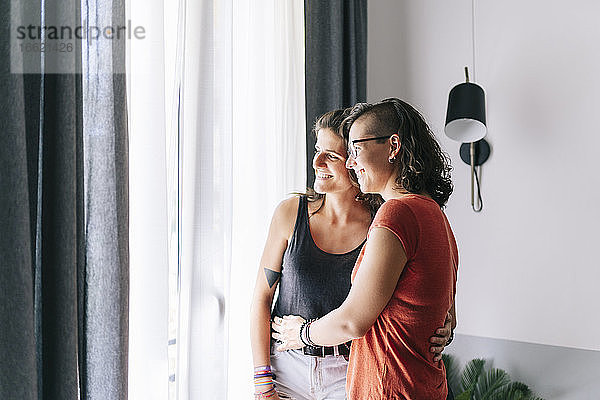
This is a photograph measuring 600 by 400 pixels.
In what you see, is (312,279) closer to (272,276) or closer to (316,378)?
(272,276)

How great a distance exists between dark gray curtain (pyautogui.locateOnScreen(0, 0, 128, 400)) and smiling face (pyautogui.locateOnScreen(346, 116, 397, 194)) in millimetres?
548

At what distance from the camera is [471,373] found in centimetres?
237

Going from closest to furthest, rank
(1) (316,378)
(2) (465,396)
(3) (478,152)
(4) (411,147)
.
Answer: (4) (411,147) → (1) (316,378) → (2) (465,396) → (3) (478,152)

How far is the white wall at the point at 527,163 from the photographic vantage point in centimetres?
222

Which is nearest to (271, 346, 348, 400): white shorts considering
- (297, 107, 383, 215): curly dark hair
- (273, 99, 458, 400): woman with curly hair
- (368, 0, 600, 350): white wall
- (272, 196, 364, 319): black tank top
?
(272, 196, 364, 319): black tank top

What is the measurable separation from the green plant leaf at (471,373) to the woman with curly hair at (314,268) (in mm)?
818

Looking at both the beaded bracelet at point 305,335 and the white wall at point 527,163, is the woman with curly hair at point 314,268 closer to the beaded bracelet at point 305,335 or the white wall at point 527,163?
Answer: the beaded bracelet at point 305,335

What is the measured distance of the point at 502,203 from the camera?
7.89 feet

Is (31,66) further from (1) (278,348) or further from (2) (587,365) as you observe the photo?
(2) (587,365)

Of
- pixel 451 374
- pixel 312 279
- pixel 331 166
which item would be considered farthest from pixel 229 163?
pixel 451 374

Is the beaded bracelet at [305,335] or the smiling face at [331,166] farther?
the smiling face at [331,166]

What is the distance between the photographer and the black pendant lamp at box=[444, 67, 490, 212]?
2273 millimetres

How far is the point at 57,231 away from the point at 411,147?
78cm

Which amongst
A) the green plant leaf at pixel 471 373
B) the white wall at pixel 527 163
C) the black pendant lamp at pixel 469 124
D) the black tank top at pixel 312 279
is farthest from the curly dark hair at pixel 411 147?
the green plant leaf at pixel 471 373
